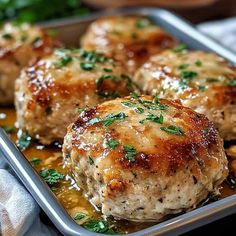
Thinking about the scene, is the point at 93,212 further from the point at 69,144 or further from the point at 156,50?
the point at 156,50

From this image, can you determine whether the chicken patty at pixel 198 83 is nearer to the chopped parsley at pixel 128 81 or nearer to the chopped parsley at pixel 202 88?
the chopped parsley at pixel 202 88

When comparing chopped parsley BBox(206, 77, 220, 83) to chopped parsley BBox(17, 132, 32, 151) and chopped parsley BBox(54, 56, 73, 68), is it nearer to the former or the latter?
chopped parsley BBox(54, 56, 73, 68)

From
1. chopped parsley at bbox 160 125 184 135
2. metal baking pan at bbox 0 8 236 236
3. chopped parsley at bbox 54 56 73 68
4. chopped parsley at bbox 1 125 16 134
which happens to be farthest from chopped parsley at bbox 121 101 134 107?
chopped parsley at bbox 1 125 16 134

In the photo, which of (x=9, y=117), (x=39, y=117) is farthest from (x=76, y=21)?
(x=39, y=117)

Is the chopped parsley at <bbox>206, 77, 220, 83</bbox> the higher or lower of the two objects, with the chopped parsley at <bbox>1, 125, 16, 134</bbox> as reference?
higher

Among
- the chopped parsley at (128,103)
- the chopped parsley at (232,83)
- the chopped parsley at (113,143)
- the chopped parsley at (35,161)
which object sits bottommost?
the chopped parsley at (35,161)

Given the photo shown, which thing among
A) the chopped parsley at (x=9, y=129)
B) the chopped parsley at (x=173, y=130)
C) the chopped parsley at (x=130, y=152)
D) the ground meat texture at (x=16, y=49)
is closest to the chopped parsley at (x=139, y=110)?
the chopped parsley at (x=173, y=130)
